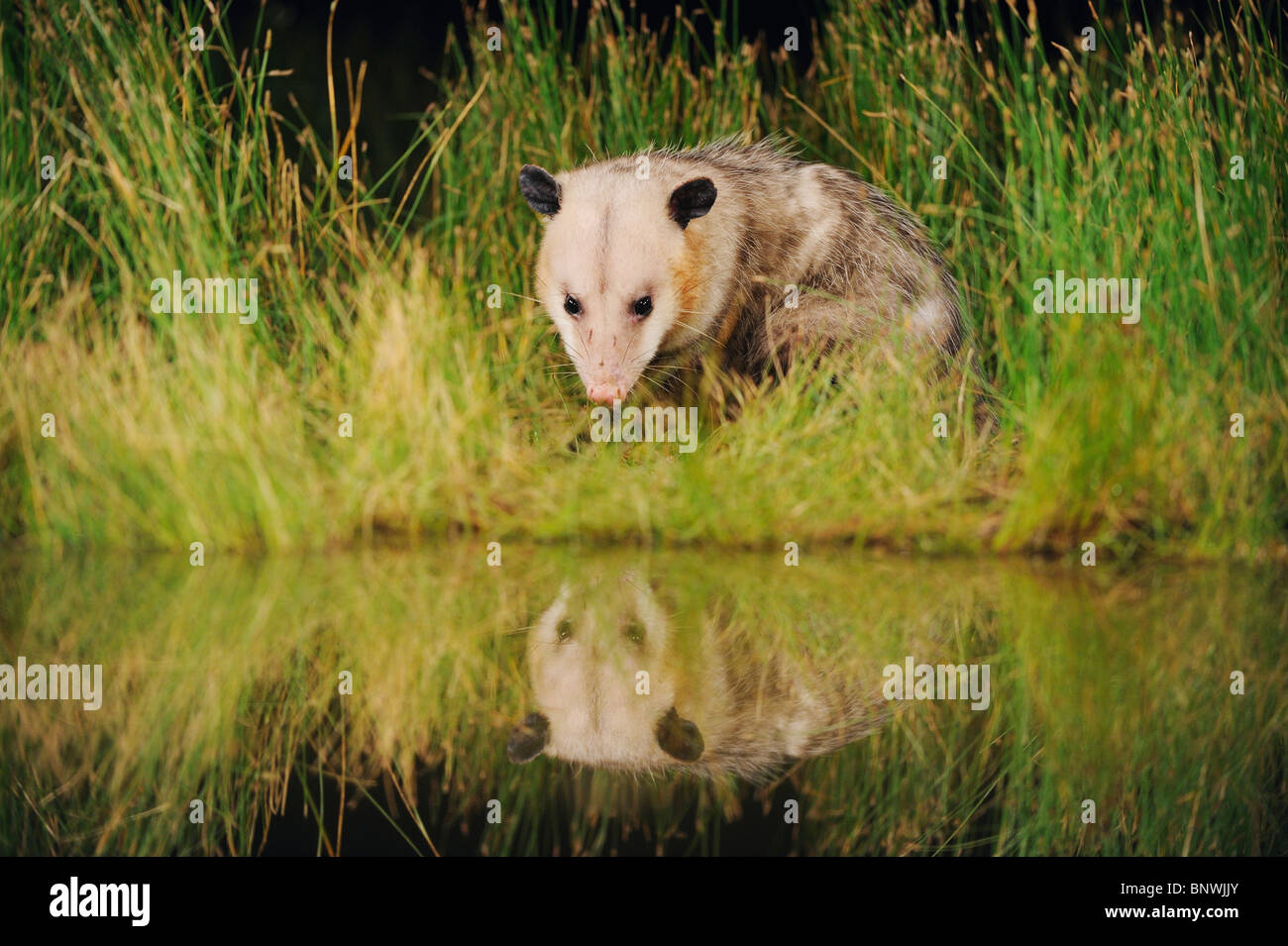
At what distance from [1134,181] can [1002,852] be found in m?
4.18

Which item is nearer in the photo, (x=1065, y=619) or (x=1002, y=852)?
(x=1002, y=852)

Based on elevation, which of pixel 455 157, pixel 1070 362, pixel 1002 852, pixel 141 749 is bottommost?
pixel 1002 852

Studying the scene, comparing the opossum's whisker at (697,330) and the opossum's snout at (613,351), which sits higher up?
the opossum's whisker at (697,330)

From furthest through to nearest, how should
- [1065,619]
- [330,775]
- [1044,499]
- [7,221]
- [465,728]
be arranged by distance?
[7,221] < [1044,499] < [1065,619] < [465,728] < [330,775]

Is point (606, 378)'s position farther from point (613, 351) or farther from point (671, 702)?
point (671, 702)

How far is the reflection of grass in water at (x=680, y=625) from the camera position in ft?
10.9

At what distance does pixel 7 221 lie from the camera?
6766 millimetres

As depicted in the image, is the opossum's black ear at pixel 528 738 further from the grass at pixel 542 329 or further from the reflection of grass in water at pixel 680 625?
the grass at pixel 542 329

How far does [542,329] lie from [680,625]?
2.69 meters

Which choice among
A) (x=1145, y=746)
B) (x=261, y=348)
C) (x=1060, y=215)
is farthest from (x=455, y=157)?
(x=1145, y=746)

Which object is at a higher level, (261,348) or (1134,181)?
(1134,181)

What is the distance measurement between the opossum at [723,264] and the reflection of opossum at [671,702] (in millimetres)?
1781

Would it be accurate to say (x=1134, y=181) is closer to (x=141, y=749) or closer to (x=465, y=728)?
(x=465, y=728)

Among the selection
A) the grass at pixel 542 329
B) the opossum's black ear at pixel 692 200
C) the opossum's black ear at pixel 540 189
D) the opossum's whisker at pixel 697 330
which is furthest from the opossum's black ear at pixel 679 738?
the opossum's black ear at pixel 540 189
